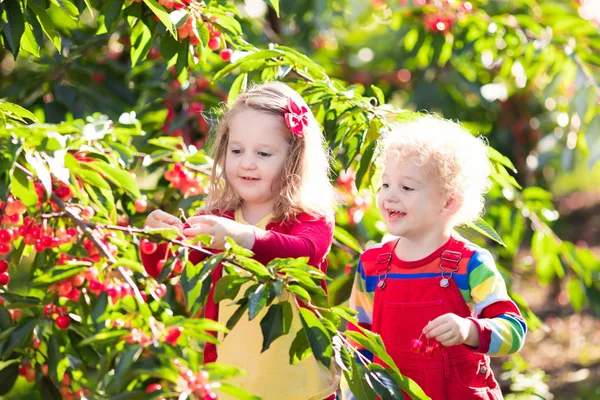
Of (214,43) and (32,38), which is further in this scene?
(214,43)

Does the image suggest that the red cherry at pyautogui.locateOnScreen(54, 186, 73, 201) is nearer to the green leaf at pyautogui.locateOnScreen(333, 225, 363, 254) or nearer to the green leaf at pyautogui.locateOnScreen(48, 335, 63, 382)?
the green leaf at pyautogui.locateOnScreen(48, 335, 63, 382)

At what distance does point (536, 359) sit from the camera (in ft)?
22.2

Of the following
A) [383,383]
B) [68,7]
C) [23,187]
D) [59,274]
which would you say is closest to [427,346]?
[383,383]

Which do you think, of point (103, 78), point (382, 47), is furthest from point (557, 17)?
point (382, 47)

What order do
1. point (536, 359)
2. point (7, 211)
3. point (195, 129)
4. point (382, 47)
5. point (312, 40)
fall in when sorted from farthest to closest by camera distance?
1. point (382, 47)
2. point (536, 359)
3. point (312, 40)
4. point (195, 129)
5. point (7, 211)

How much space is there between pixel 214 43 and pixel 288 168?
1.79ft

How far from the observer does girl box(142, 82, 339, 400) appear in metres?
2.47

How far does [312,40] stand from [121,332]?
4492mm

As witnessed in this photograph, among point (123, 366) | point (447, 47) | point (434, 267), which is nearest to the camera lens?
point (123, 366)

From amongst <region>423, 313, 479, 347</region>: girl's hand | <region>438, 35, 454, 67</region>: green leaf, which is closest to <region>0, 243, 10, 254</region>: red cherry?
<region>423, 313, 479, 347</region>: girl's hand

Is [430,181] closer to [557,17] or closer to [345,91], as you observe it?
[345,91]

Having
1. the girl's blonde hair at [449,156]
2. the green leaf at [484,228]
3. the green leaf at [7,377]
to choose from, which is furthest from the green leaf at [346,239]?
the green leaf at [7,377]

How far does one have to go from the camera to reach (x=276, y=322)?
6.95ft

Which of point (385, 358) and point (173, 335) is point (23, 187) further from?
point (385, 358)
